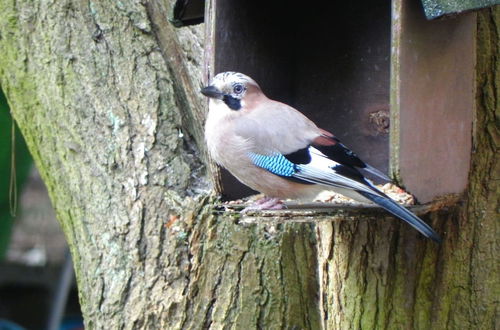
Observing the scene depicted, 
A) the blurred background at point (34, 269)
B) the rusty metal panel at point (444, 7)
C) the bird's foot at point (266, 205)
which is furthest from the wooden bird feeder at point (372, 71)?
the blurred background at point (34, 269)

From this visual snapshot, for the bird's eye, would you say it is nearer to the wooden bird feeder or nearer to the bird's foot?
the wooden bird feeder

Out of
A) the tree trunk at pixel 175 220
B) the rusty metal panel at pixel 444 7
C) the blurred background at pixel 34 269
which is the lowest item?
the blurred background at pixel 34 269

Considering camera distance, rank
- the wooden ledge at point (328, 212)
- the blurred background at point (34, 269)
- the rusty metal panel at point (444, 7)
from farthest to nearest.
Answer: the blurred background at point (34, 269)
the wooden ledge at point (328, 212)
the rusty metal panel at point (444, 7)

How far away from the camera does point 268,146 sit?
12.5 ft

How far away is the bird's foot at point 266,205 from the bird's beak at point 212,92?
0.52 meters

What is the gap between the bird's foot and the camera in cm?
376

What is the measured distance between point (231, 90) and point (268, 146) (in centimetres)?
31

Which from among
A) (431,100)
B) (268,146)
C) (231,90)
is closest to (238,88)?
(231,90)

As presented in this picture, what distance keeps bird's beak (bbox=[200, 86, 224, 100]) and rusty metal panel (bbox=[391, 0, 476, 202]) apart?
89 centimetres

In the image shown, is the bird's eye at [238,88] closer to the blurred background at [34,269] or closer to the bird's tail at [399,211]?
the bird's tail at [399,211]

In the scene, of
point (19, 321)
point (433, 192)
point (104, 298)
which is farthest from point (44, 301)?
point (433, 192)

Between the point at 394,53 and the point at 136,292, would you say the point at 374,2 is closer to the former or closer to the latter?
the point at 394,53

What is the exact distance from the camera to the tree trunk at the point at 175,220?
4.18 meters

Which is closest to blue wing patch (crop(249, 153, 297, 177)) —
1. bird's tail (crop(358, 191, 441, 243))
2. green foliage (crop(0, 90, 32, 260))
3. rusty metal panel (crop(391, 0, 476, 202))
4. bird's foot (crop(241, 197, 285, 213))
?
bird's foot (crop(241, 197, 285, 213))
